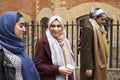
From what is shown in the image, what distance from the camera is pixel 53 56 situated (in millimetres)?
5039

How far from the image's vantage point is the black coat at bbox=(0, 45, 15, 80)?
3833mm

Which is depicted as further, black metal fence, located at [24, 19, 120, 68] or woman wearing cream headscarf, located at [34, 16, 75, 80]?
black metal fence, located at [24, 19, 120, 68]

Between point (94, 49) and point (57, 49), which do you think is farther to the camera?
point (94, 49)

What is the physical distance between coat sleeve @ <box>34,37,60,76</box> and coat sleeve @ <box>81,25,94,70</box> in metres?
1.24

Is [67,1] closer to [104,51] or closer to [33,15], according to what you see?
[33,15]

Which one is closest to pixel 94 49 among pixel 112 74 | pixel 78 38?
pixel 112 74

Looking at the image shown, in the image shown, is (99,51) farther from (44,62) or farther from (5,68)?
(5,68)

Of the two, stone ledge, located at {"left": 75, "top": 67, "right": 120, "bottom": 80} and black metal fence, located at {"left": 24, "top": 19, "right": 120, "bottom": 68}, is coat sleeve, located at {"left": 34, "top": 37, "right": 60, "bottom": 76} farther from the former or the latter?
stone ledge, located at {"left": 75, "top": 67, "right": 120, "bottom": 80}

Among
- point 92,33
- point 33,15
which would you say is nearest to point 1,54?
point 92,33

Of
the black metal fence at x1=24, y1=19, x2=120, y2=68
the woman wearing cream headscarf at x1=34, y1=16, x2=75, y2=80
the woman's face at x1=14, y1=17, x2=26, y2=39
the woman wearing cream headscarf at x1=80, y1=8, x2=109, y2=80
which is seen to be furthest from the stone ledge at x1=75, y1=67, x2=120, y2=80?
the woman's face at x1=14, y1=17, x2=26, y2=39

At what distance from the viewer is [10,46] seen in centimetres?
389

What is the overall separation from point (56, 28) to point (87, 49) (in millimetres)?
1222

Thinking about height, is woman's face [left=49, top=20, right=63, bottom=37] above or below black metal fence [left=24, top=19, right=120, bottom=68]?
above

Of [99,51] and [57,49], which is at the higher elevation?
[57,49]
